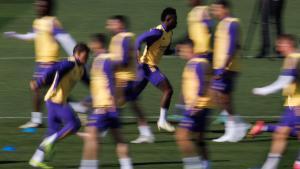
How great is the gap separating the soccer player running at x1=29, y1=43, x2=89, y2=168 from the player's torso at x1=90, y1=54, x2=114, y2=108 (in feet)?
2.75

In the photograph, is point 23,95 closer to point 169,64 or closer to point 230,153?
point 169,64

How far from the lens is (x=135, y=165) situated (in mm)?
13734

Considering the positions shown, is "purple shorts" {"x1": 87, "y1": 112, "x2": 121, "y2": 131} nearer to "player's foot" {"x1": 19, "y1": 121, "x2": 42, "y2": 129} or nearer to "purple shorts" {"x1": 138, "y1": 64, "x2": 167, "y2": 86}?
"purple shorts" {"x1": 138, "y1": 64, "x2": 167, "y2": 86}

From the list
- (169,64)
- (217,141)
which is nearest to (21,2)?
(169,64)

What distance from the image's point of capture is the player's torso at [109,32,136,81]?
14.1m

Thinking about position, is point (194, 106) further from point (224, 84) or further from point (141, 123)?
point (224, 84)

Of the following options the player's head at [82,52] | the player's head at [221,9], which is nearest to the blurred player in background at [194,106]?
the player's head at [82,52]

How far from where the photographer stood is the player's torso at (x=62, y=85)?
13.9 m

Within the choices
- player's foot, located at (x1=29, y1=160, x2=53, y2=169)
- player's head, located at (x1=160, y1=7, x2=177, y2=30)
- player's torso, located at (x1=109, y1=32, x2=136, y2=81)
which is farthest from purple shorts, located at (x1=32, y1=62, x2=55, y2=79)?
player's foot, located at (x1=29, y1=160, x2=53, y2=169)

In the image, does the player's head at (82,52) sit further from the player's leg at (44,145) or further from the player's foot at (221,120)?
the player's foot at (221,120)

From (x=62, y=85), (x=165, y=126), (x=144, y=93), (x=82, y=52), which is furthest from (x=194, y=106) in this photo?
(x=144, y=93)

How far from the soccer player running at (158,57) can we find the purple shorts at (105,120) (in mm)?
3140

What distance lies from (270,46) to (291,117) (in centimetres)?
1069

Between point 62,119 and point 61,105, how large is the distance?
0.20 m
